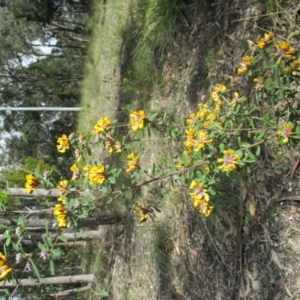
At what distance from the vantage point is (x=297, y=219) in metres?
2.30

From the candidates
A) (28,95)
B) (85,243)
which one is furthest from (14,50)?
(85,243)

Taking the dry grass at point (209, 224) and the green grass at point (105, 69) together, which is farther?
the green grass at point (105, 69)

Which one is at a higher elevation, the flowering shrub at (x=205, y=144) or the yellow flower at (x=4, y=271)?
the flowering shrub at (x=205, y=144)

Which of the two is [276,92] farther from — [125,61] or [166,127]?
[125,61]

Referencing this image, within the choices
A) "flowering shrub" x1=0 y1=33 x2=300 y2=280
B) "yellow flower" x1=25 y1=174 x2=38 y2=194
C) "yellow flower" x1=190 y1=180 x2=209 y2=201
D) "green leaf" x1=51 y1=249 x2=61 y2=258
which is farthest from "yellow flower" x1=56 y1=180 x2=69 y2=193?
"yellow flower" x1=190 y1=180 x2=209 y2=201

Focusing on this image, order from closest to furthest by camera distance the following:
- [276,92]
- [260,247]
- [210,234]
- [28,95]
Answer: [276,92] → [260,247] → [210,234] → [28,95]

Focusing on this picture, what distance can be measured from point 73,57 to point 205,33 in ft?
36.8

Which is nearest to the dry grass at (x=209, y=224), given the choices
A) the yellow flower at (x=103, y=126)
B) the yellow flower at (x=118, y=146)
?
the yellow flower at (x=118, y=146)

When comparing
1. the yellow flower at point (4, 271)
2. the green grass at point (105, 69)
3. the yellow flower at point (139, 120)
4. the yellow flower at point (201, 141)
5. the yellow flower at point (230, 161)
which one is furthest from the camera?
the green grass at point (105, 69)

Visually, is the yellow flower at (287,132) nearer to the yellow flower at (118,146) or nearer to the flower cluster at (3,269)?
the yellow flower at (118,146)

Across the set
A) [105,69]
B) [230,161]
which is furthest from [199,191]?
[105,69]

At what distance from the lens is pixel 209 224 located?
290cm

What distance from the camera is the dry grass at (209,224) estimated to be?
7.91 ft

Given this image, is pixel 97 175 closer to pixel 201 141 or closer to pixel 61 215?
pixel 61 215
